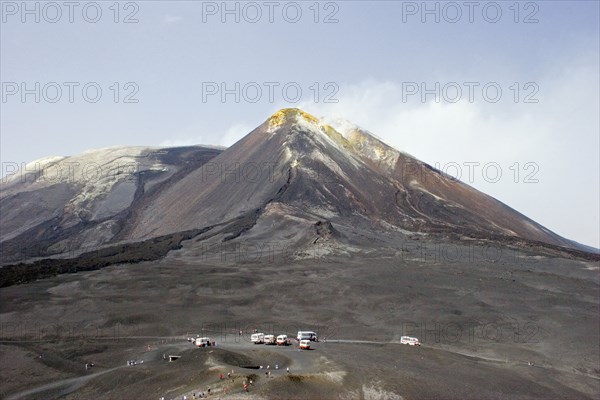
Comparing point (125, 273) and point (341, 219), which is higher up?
point (341, 219)

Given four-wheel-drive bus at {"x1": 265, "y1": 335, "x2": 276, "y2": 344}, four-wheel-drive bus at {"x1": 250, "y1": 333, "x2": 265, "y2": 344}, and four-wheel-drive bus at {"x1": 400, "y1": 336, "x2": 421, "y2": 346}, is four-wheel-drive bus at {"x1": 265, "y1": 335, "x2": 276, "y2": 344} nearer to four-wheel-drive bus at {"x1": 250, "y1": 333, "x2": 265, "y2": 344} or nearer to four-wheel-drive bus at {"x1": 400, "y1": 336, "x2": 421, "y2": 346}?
four-wheel-drive bus at {"x1": 250, "y1": 333, "x2": 265, "y2": 344}

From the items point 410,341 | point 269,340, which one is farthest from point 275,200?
point 269,340

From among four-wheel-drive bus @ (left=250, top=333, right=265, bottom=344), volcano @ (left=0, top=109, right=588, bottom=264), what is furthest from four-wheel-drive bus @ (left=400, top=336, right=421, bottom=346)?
volcano @ (left=0, top=109, right=588, bottom=264)

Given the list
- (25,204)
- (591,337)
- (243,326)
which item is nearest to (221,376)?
(243,326)

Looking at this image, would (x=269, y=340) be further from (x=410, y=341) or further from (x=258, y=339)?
(x=410, y=341)

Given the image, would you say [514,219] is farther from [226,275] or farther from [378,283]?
[226,275]

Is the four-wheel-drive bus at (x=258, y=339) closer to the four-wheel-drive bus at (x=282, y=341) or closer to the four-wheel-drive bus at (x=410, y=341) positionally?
the four-wheel-drive bus at (x=282, y=341)
